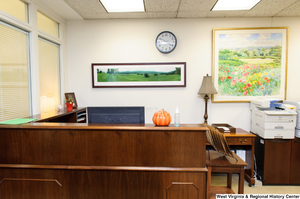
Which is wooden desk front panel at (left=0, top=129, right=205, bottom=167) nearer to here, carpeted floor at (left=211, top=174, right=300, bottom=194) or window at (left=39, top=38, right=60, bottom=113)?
window at (left=39, top=38, right=60, bottom=113)

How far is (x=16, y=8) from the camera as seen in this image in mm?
2295

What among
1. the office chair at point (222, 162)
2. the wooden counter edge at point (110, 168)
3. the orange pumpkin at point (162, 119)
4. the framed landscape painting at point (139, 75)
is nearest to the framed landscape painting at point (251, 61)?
the framed landscape painting at point (139, 75)

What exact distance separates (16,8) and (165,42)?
230 centimetres

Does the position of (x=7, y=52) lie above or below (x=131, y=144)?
above

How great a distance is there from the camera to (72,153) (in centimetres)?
181

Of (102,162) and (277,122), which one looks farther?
(277,122)

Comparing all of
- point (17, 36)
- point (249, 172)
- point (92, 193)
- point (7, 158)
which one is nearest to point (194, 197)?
point (92, 193)

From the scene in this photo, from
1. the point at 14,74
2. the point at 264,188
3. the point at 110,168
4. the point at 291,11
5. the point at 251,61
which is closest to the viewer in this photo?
the point at 110,168

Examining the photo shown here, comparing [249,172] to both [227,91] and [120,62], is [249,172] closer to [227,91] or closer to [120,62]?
[227,91]

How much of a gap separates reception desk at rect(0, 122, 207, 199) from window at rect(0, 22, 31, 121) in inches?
21.9

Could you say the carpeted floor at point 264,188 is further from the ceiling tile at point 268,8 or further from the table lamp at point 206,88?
the ceiling tile at point 268,8

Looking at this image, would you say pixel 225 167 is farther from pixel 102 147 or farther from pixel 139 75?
pixel 139 75

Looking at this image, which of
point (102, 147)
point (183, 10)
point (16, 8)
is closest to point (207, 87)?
point (183, 10)

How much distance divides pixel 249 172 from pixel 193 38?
101 inches
